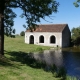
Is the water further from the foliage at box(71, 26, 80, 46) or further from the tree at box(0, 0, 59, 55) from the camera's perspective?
the foliage at box(71, 26, 80, 46)

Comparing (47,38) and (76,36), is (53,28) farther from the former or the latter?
(76,36)

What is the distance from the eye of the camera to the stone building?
4364 cm

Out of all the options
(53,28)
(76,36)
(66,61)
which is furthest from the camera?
(76,36)

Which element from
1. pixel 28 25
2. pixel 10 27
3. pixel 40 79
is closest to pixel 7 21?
pixel 10 27

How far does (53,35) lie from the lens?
44.7 m

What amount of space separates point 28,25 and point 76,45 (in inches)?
1298

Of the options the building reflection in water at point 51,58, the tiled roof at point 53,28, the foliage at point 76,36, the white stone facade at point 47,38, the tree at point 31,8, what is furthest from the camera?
the foliage at point 76,36

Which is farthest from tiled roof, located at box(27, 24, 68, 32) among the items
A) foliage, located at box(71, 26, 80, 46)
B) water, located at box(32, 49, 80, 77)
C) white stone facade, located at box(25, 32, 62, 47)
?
water, located at box(32, 49, 80, 77)

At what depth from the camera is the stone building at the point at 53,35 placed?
43.6 meters

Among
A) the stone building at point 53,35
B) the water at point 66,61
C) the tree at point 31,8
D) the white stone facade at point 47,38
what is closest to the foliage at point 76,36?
the stone building at point 53,35

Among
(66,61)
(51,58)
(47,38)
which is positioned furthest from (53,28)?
(66,61)

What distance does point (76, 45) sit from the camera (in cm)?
4791

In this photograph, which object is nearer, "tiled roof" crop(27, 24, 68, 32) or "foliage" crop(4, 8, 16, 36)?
"foliage" crop(4, 8, 16, 36)

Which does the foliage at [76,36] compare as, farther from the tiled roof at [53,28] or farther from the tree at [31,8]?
the tree at [31,8]
